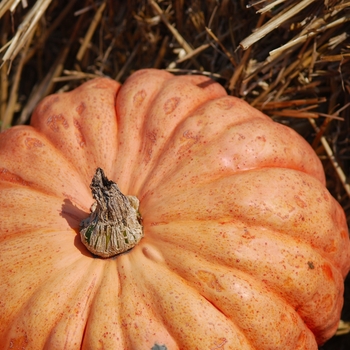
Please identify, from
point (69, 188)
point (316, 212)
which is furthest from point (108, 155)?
point (316, 212)

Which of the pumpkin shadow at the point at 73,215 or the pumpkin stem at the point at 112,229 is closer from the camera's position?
the pumpkin stem at the point at 112,229

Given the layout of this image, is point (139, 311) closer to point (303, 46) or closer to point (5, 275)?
point (5, 275)

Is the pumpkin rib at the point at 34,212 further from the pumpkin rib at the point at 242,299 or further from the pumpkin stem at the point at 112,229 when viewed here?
the pumpkin rib at the point at 242,299

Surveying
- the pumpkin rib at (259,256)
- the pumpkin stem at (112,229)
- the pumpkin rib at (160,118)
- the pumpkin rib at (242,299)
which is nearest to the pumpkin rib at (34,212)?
the pumpkin stem at (112,229)

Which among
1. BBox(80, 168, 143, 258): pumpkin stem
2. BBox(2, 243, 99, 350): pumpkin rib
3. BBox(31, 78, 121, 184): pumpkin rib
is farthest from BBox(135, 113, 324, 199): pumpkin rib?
BBox(2, 243, 99, 350): pumpkin rib

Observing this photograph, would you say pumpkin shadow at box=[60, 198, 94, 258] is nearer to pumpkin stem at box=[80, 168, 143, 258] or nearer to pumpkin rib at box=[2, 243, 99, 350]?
pumpkin stem at box=[80, 168, 143, 258]
